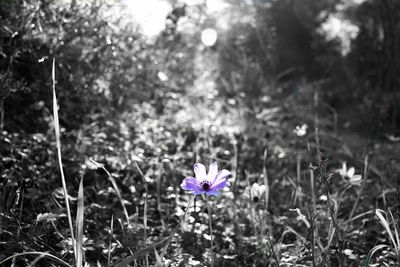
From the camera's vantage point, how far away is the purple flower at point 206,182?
57.7 inches

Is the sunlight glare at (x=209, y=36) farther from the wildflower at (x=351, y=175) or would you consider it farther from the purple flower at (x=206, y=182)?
the purple flower at (x=206, y=182)

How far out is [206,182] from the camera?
1538 millimetres

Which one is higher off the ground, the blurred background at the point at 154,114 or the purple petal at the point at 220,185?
the blurred background at the point at 154,114

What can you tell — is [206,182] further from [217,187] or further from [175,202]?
[175,202]

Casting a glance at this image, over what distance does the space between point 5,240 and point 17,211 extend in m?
0.20

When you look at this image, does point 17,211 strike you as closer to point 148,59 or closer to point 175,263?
point 175,263

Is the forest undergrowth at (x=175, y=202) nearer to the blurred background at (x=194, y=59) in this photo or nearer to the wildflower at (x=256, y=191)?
the wildflower at (x=256, y=191)

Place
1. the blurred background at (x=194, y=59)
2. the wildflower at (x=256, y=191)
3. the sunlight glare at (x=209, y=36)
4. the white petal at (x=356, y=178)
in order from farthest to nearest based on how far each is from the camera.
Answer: the sunlight glare at (x=209, y=36) < the blurred background at (x=194, y=59) < the white petal at (x=356, y=178) < the wildflower at (x=256, y=191)

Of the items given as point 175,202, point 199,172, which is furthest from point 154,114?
point 199,172

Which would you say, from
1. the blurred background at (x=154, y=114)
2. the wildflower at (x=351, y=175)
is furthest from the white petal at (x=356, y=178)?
the blurred background at (x=154, y=114)

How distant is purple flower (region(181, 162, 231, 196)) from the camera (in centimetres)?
147

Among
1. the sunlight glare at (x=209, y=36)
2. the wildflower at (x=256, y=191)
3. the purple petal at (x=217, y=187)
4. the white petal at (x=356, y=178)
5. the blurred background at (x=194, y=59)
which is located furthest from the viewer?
the sunlight glare at (x=209, y=36)

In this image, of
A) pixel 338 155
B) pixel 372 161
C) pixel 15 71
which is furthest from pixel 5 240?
pixel 372 161

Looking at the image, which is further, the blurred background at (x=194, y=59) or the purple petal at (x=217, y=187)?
the blurred background at (x=194, y=59)
